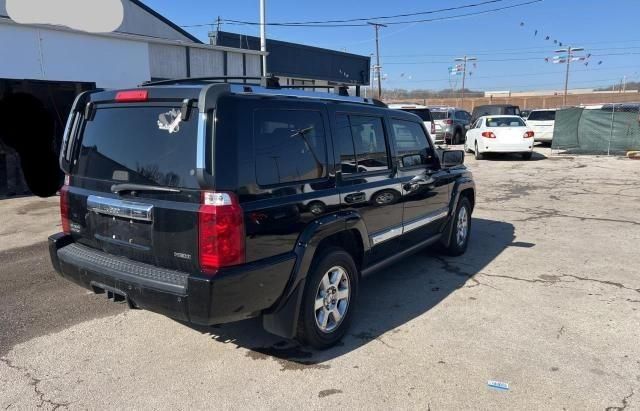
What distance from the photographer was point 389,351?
3756mm

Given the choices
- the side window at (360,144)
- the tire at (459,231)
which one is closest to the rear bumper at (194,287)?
the side window at (360,144)

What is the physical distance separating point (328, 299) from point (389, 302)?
3.72ft

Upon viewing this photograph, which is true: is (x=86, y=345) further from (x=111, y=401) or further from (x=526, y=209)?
(x=526, y=209)

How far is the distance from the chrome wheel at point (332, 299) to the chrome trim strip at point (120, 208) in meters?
1.32

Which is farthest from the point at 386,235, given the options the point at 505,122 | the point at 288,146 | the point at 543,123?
the point at 543,123

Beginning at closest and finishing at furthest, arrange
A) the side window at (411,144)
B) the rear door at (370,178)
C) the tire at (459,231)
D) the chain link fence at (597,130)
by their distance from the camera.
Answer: the rear door at (370,178)
the side window at (411,144)
the tire at (459,231)
the chain link fence at (597,130)

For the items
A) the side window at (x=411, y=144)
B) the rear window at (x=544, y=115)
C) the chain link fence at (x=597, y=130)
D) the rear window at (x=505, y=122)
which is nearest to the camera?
the side window at (x=411, y=144)

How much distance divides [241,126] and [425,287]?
9.60 feet

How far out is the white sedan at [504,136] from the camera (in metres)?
17.5

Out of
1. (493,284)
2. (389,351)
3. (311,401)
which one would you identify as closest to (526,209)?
(493,284)

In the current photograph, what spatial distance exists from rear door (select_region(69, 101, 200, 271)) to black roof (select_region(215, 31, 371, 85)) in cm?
1944

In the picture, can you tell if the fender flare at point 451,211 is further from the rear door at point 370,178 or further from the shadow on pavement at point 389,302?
the rear door at point 370,178

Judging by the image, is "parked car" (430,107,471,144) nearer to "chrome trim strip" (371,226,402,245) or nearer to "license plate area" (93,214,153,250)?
"chrome trim strip" (371,226,402,245)

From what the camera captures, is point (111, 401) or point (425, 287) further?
point (425, 287)
